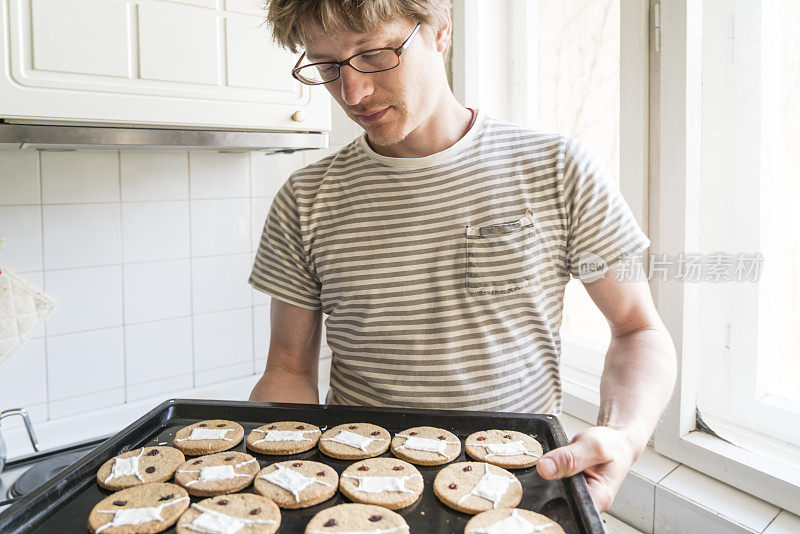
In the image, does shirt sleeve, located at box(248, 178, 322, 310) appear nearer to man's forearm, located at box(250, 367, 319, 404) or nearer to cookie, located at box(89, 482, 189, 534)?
man's forearm, located at box(250, 367, 319, 404)

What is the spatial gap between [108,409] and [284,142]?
2.99 feet

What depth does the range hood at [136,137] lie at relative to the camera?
3.98 feet

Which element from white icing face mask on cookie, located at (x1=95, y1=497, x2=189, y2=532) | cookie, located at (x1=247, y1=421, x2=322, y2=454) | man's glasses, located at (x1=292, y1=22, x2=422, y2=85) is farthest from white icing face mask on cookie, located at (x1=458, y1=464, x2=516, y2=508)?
man's glasses, located at (x1=292, y1=22, x2=422, y2=85)

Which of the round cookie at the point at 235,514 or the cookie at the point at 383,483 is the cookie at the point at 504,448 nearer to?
the cookie at the point at 383,483

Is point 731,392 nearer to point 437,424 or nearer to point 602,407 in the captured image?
point 602,407

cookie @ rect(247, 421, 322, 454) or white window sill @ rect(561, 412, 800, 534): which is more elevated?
cookie @ rect(247, 421, 322, 454)

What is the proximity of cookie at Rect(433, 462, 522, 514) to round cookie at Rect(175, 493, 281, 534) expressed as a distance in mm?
212

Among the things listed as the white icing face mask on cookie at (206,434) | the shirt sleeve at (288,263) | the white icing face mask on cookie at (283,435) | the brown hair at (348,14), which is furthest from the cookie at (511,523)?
the brown hair at (348,14)

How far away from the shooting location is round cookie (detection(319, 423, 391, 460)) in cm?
87

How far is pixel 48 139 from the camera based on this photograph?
123cm

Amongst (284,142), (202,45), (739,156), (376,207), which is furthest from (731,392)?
(202,45)

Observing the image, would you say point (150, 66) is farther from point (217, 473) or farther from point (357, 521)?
point (357, 521)

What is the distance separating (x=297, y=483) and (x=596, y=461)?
1.26ft

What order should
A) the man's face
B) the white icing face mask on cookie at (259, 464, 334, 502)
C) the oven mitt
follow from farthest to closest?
the oven mitt
the man's face
the white icing face mask on cookie at (259, 464, 334, 502)
